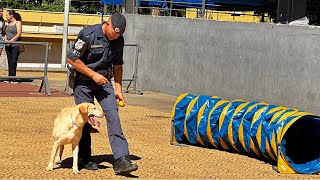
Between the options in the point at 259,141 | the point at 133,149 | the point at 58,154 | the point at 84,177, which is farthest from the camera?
the point at 133,149

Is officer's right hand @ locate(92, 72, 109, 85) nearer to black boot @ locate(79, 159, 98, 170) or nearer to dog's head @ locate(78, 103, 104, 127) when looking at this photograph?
dog's head @ locate(78, 103, 104, 127)

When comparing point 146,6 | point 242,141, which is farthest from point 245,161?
point 146,6

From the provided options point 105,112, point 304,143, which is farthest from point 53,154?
point 304,143

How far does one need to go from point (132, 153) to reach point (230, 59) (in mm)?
7565

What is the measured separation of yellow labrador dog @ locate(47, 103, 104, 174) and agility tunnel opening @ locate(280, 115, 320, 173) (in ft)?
8.59

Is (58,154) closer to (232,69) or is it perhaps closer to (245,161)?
(245,161)

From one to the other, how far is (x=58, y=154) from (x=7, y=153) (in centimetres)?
91

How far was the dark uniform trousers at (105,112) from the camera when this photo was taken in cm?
1004

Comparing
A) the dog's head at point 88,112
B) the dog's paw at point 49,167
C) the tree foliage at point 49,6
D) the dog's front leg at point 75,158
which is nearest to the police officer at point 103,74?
the dog's head at point 88,112

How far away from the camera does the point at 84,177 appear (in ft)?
32.7

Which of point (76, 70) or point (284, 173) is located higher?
point (76, 70)

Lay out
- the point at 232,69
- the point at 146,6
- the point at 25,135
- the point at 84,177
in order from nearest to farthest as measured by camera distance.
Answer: the point at 84,177 → the point at 25,135 → the point at 232,69 → the point at 146,6

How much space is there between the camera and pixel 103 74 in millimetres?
10312

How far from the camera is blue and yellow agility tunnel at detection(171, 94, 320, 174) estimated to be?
1114 centimetres
